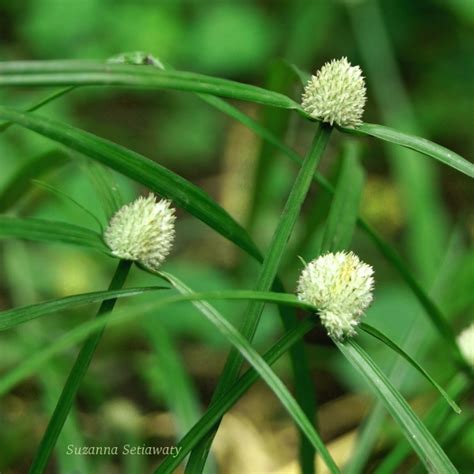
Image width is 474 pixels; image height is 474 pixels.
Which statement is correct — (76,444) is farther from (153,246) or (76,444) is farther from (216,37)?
(216,37)

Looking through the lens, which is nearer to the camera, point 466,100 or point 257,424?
point 257,424

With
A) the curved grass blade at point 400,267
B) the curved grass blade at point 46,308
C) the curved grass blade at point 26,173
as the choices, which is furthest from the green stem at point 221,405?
the curved grass blade at point 26,173

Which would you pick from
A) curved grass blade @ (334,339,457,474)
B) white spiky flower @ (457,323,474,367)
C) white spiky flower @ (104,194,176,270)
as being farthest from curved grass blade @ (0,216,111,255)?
white spiky flower @ (457,323,474,367)

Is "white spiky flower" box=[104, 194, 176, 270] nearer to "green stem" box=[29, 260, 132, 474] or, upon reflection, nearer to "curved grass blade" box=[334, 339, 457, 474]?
"green stem" box=[29, 260, 132, 474]

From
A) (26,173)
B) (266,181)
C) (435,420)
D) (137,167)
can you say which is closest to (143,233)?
(137,167)

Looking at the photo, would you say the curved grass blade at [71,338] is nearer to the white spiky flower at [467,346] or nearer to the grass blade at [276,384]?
the grass blade at [276,384]

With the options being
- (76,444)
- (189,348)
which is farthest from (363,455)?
(189,348)

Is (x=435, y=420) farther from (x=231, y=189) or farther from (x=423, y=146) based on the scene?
(x=231, y=189)
